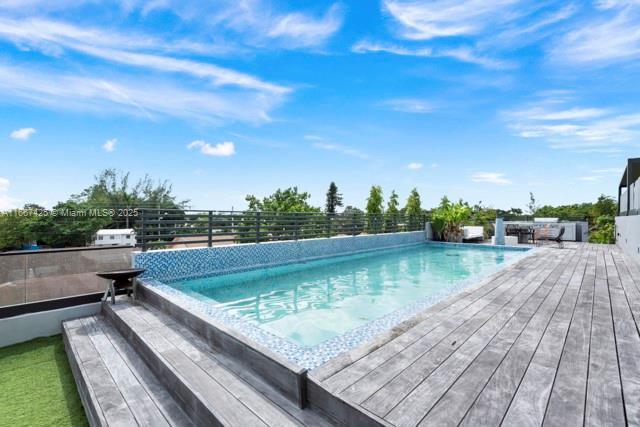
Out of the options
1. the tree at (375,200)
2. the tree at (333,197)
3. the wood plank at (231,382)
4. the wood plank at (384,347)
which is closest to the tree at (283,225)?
the wood plank at (231,382)

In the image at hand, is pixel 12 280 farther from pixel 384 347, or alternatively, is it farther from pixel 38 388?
pixel 384 347

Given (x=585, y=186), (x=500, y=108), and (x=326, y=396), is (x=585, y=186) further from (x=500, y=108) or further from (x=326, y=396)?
(x=326, y=396)

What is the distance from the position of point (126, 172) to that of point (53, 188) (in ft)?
24.4

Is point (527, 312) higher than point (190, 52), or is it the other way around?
point (190, 52)

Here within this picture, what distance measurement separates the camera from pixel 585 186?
28.6m

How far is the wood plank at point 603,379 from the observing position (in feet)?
5.01

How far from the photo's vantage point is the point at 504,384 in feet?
5.96

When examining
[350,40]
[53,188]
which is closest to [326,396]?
[350,40]

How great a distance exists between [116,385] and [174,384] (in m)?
Answer: 0.63

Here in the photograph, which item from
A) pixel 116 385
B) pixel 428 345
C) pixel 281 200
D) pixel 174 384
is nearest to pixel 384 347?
pixel 428 345

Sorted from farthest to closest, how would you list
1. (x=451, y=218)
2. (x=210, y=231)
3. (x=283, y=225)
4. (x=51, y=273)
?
(x=451, y=218), (x=283, y=225), (x=210, y=231), (x=51, y=273)

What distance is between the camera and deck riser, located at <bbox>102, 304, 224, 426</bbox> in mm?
1919

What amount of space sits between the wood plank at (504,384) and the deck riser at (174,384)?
4.53 feet

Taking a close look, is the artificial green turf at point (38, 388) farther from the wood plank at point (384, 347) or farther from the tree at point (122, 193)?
the tree at point (122, 193)
